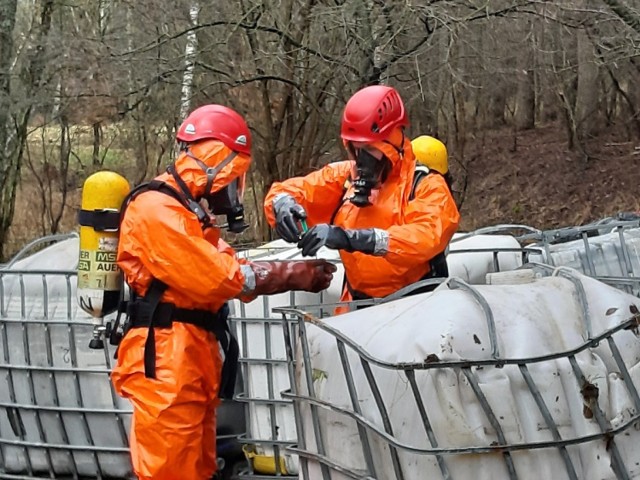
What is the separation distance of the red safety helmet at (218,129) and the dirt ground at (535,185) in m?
12.6

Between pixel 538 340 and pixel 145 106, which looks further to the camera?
pixel 145 106

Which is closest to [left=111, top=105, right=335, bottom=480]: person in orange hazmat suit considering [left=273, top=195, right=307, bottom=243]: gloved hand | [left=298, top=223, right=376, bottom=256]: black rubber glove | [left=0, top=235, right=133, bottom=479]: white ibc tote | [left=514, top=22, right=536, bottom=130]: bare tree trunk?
[left=273, top=195, right=307, bottom=243]: gloved hand

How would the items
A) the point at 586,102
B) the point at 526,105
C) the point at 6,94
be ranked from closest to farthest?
the point at 6,94 < the point at 586,102 < the point at 526,105

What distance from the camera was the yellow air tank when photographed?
4.38 meters

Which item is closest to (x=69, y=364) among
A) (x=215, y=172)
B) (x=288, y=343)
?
(x=215, y=172)

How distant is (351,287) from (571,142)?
15741 mm

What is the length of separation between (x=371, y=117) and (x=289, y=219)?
0.53 metres

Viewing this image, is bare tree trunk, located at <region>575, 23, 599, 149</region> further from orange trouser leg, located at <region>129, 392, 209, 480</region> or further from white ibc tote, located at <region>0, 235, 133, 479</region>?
orange trouser leg, located at <region>129, 392, 209, 480</region>

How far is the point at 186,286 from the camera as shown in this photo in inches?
158

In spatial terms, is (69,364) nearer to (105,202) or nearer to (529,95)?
(105,202)

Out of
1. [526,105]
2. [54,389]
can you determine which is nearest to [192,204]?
[54,389]

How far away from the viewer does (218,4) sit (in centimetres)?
1099

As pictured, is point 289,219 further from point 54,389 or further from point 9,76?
point 9,76

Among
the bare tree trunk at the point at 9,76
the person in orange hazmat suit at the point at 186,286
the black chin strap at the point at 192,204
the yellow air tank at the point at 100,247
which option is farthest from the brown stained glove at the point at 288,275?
the bare tree trunk at the point at 9,76
